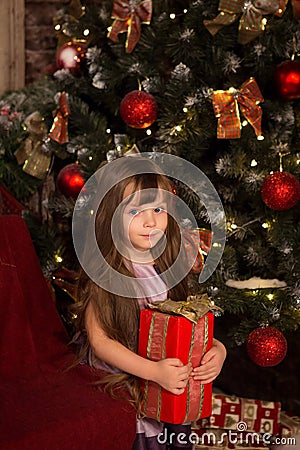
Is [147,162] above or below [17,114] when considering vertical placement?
above

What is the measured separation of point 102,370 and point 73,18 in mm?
1325

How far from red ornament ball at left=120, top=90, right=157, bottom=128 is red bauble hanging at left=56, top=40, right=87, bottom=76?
1.21ft

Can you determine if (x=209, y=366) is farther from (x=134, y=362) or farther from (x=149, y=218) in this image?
(x=149, y=218)

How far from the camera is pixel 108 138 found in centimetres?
227

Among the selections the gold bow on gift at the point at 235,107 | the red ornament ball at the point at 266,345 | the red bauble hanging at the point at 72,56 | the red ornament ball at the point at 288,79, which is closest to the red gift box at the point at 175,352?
the red ornament ball at the point at 266,345

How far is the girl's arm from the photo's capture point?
1.53 m

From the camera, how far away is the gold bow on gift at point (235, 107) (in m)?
2.06

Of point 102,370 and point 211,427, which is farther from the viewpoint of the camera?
point 211,427

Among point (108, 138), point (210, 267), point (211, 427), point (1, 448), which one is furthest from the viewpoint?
point (108, 138)

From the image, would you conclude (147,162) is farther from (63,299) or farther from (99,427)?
(63,299)

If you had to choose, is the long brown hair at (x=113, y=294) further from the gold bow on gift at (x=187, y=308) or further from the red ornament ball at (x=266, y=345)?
the red ornament ball at (x=266, y=345)

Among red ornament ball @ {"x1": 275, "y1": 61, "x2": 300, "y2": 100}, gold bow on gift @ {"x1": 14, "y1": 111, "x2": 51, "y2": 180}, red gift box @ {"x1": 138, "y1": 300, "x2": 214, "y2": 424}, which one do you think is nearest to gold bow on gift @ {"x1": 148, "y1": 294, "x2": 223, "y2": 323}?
red gift box @ {"x1": 138, "y1": 300, "x2": 214, "y2": 424}

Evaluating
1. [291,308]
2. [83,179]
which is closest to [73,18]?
[83,179]

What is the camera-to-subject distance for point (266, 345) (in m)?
1.90
